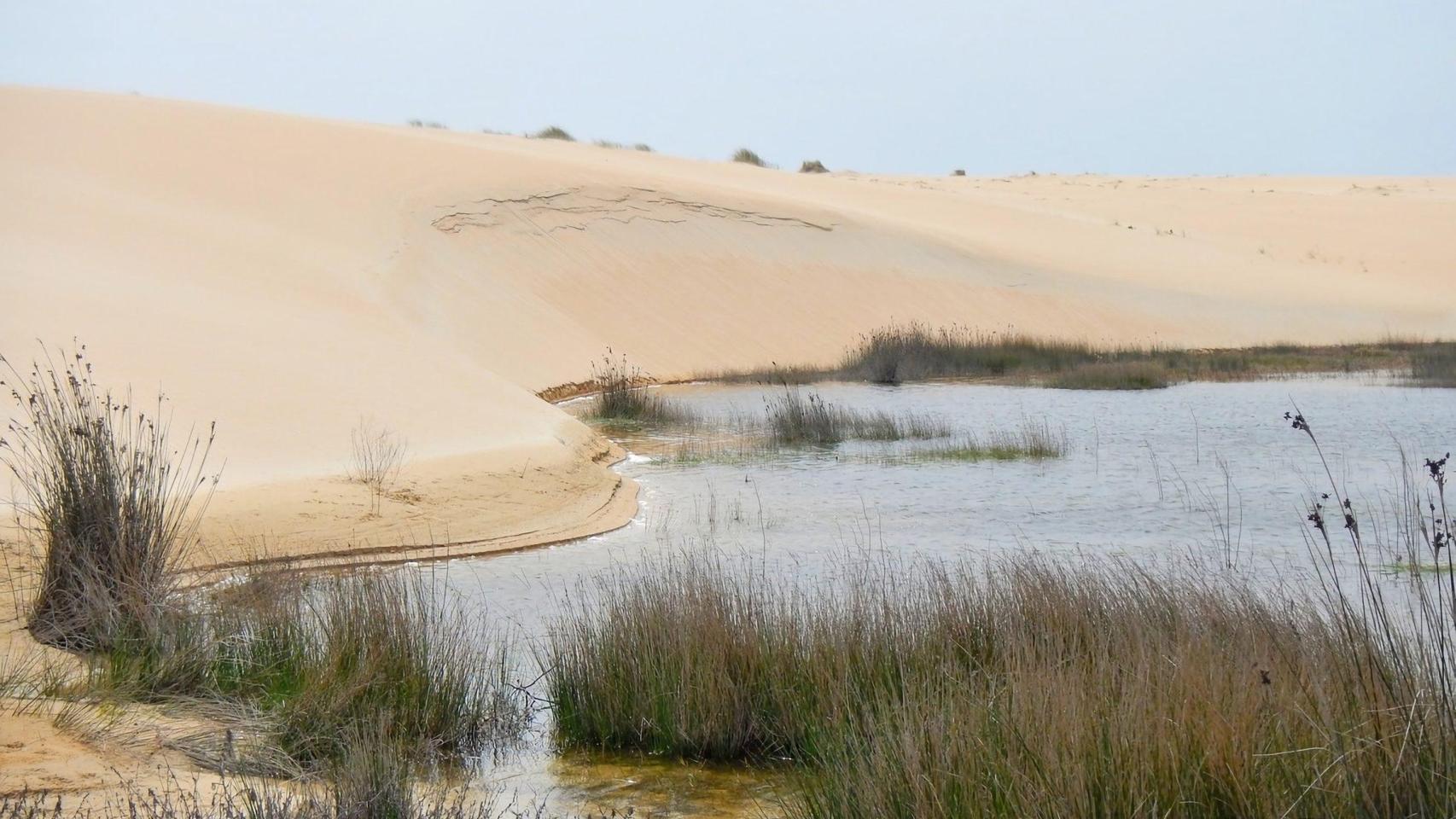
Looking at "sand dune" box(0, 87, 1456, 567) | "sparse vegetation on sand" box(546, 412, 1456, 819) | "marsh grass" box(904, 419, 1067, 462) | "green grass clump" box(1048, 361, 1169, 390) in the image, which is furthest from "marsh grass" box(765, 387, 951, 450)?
"sparse vegetation on sand" box(546, 412, 1456, 819)

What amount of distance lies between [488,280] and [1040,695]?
24.7 m

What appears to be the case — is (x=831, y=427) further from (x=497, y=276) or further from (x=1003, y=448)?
(x=497, y=276)

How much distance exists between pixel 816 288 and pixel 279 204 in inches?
526

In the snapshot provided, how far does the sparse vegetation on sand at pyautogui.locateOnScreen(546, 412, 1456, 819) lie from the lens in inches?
153

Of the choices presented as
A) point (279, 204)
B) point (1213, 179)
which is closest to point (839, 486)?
point (279, 204)

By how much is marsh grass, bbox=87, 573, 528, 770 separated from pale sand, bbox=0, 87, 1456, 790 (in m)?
0.98

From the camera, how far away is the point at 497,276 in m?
28.5

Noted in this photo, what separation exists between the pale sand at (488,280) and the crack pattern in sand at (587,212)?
8 cm

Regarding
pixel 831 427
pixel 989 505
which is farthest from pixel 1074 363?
pixel 989 505

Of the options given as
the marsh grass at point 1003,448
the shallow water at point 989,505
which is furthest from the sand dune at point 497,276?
the marsh grass at point 1003,448

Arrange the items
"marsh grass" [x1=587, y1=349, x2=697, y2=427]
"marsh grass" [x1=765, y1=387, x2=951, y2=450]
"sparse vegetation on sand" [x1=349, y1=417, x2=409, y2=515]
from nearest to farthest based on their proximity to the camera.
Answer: "sparse vegetation on sand" [x1=349, y1=417, x2=409, y2=515], "marsh grass" [x1=765, y1=387, x2=951, y2=450], "marsh grass" [x1=587, y1=349, x2=697, y2=427]

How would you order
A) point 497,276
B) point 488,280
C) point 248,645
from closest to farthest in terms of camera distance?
1. point 248,645
2. point 488,280
3. point 497,276

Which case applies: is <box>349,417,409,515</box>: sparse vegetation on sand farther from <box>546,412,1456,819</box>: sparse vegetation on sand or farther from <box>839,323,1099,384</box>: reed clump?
<box>839,323,1099,384</box>: reed clump

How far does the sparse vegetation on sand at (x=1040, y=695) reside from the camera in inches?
153
